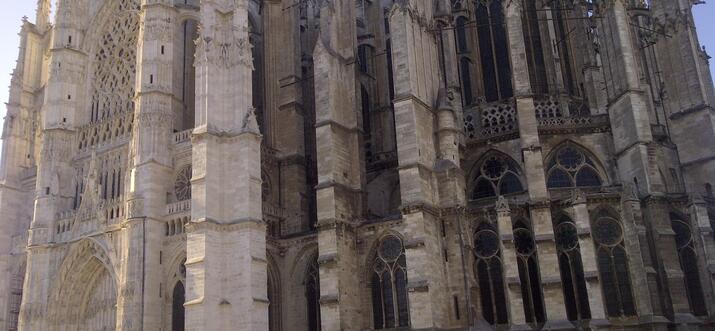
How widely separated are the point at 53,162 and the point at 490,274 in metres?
18.8

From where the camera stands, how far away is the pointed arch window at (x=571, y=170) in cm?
2859

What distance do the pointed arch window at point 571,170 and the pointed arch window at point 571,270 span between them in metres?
2.81

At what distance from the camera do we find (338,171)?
27844 millimetres

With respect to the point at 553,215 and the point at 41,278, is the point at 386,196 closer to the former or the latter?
the point at 553,215

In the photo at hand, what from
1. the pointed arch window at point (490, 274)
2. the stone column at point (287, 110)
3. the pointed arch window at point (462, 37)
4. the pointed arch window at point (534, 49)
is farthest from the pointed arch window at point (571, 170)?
the stone column at point (287, 110)

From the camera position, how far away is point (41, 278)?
29625mm

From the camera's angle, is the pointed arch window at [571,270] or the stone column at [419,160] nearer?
the stone column at [419,160]

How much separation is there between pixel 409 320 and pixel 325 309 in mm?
2976

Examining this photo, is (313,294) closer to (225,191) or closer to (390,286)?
(390,286)

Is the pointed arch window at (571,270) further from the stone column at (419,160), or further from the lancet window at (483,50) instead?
the lancet window at (483,50)

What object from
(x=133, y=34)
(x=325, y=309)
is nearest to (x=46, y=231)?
(x=133, y=34)

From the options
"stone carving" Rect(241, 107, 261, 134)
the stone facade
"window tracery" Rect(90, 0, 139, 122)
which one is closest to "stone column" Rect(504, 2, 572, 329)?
the stone facade

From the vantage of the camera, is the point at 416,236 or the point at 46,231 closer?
the point at 416,236

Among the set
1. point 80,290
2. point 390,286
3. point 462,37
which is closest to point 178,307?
point 80,290
